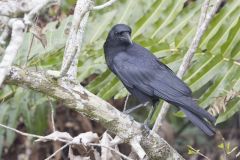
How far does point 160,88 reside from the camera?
14.5 ft

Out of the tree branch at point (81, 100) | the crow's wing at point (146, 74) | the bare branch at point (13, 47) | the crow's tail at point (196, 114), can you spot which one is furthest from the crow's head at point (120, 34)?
the bare branch at point (13, 47)

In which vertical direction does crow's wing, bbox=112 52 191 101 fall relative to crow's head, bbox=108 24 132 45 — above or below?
below

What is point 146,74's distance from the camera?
14.8ft

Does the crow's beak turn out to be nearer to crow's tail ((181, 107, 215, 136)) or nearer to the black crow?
the black crow

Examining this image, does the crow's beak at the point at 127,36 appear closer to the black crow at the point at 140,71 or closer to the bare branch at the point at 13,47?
the black crow at the point at 140,71

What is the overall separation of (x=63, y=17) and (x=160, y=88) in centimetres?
149

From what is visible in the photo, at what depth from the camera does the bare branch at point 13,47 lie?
2.64 meters

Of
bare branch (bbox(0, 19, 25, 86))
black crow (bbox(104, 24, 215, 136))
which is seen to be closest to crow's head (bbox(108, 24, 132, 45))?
black crow (bbox(104, 24, 215, 136))

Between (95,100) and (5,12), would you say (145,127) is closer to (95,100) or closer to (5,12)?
(95,100)

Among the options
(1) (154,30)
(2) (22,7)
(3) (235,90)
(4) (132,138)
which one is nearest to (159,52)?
(1) (154,30)

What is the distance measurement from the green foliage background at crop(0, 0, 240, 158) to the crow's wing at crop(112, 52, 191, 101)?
15 centimetres

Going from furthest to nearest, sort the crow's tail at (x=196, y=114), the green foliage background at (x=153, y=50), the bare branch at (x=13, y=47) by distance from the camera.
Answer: the green foliage background at (x=153, y=50), the crow's tail at (x=196, y=114), the bare branch at (x=13, y=47)

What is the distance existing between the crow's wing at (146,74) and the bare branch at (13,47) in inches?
63.5

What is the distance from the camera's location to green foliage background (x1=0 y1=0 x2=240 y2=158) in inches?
176
